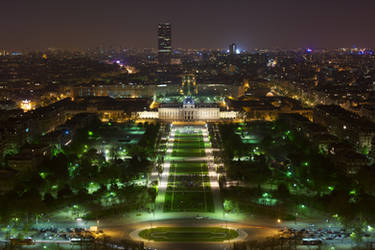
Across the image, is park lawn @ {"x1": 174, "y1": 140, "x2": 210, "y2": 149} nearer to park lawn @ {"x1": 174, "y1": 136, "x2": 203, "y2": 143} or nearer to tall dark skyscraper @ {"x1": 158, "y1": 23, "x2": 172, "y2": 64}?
park lawn @ {"x1": 174, "y1": 136, "x2": 203, "y2": 143}

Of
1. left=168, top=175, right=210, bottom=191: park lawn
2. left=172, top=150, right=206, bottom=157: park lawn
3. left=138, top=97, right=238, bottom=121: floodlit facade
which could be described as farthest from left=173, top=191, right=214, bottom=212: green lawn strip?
left=138, top=97, right=238, bottom=121: floodlit facade

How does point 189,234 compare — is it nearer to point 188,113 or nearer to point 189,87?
point 188,113

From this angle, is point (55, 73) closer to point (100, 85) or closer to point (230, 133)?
point (100, 85)

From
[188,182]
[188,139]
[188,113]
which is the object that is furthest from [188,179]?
[188,113]

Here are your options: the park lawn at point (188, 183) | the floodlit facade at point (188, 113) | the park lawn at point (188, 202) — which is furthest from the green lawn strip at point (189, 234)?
the floodlit facade at point (188, 113)

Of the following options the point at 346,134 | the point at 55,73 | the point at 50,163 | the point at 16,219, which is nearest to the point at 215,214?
the point at 16,219
